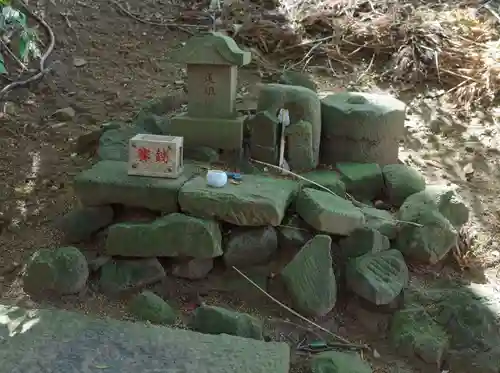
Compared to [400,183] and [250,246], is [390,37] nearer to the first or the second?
[400,183]

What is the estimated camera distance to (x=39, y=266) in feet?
9.28

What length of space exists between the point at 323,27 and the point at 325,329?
3432 millimetres

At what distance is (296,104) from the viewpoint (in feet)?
11.4

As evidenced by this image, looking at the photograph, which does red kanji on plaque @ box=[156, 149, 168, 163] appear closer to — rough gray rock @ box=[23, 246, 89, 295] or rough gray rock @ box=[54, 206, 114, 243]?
rough gray rock @ box=[54, 206, 114, 243]

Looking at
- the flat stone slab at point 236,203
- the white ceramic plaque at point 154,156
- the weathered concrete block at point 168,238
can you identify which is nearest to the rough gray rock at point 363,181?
the flat stone slab at point 236,203

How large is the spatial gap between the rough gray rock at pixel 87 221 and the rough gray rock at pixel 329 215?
1.06 meters

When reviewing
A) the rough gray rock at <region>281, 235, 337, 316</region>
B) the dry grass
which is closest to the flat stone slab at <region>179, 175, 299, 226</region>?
the rough gray rock at <region>281, 235, 337, 316</region>

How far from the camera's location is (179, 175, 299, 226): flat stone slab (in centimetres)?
289

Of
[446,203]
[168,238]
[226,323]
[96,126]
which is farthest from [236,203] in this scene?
[96,126]

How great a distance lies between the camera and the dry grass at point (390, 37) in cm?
471

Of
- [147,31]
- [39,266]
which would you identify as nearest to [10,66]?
[147,31]

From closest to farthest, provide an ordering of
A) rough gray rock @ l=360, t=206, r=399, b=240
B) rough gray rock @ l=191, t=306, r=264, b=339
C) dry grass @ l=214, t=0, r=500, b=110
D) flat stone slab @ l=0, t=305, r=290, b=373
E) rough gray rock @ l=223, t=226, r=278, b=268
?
flat stone slab @ l=0, t=305, r=290, b=373, rough gray rock @ l=191, t=306, r=264, b=339, rough gray rock @ l=223, t=226, r=278, b=268, rough gray rock @ l=360, t=206, r=399, b=240, dry grass @ l=214, t=0, r=500, b=110

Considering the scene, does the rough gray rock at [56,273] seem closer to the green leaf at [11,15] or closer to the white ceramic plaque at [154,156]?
the white ceramic plaque at [154,156]

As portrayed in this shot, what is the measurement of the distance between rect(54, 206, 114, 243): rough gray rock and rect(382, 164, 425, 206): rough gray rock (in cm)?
161
